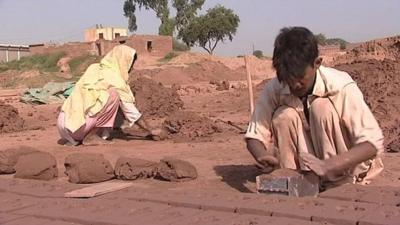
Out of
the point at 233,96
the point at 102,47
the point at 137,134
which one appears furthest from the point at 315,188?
the point at 102,47

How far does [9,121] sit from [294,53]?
7.49m

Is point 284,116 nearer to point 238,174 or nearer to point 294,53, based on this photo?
point 294,53

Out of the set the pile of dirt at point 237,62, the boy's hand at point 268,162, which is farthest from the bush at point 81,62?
the boy's hand at point 268,162

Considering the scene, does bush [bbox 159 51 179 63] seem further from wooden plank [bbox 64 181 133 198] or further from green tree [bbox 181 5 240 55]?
wooden plank [bbox 64 181 133 198]

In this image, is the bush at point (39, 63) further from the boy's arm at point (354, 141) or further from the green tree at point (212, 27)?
the boy's arm at point (354, 141)

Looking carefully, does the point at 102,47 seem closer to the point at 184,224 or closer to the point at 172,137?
the point at 172,137

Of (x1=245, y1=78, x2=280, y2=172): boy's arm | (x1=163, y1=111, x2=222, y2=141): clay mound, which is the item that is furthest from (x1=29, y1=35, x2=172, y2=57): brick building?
(x1=245, y1=78, x2=280, y2=172): boy's arm

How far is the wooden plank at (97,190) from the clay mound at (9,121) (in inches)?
220

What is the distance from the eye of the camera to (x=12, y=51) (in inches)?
2095

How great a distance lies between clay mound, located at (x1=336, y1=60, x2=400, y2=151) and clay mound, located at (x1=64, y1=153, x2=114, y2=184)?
2875 millimetres

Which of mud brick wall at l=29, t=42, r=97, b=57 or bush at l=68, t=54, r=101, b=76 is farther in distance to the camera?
mud brick wall at l=29, t=42, r=97, b=57

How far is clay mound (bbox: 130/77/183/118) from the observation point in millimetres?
10750

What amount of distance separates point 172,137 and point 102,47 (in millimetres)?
29834

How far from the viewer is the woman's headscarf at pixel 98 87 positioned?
732 centimetres
